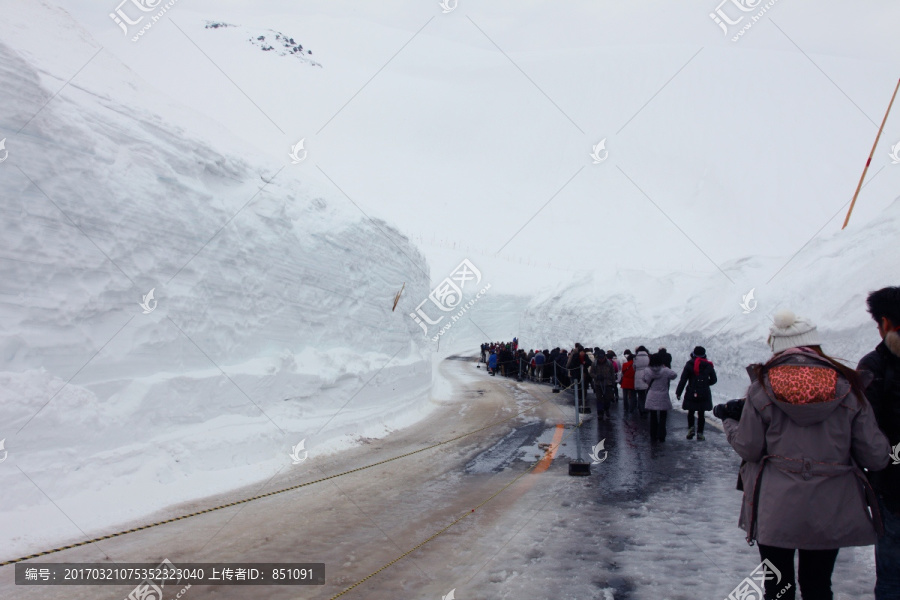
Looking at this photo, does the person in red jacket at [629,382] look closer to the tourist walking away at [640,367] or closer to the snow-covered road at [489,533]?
the tourist walking away at [640,367]

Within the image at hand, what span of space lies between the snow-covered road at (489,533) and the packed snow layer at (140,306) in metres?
0.95

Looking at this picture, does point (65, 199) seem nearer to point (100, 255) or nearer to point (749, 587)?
point (100, 255)

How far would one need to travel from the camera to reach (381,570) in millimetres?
4715

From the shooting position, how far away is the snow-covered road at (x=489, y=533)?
4.36m

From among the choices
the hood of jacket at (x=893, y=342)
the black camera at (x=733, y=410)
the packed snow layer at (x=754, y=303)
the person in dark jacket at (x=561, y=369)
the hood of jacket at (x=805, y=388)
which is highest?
the packed snow layer at (x=754, y=303)

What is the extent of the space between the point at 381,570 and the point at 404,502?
2.05 metres

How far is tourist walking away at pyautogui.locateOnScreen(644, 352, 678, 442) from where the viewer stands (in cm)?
1056

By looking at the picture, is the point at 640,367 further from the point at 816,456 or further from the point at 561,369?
the point at 816,456

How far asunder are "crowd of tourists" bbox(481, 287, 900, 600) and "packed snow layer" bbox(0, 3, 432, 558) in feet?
19.4

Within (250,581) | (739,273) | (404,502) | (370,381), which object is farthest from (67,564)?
(739,273)

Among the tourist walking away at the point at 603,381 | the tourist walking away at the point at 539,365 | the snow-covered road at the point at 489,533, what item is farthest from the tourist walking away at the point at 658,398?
the tourist walking away at the point at 539,365

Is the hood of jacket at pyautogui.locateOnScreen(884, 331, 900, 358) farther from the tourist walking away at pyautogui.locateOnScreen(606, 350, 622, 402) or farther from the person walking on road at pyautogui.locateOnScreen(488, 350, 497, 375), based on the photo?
the person walking on road at pyautogui.locateOnScreen(488, 350, 497, 375)

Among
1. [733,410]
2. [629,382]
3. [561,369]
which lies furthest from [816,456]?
[561,369]

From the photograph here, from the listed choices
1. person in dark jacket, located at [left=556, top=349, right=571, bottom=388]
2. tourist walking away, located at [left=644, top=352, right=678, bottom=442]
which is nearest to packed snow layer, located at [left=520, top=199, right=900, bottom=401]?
person in dark jacket, located at [left=556, top=349, right=571, bottom=388]
